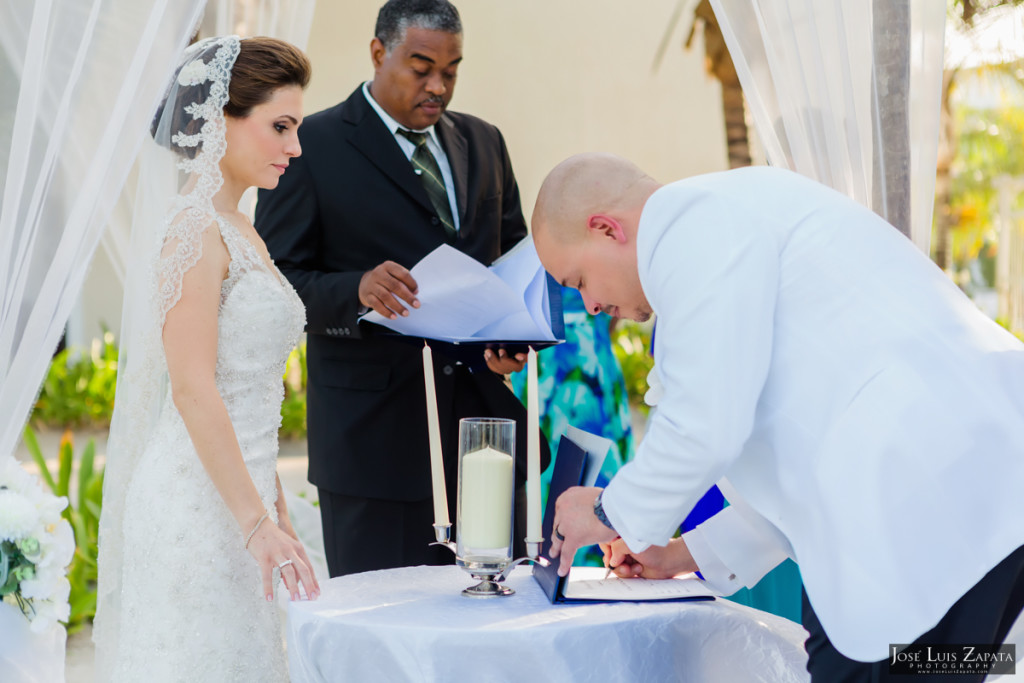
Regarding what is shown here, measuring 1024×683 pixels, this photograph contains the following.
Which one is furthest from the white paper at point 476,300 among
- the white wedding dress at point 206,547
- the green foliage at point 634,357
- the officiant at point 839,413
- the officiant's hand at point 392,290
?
the green foliage at point 634,357

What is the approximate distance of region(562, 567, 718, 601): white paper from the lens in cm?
191

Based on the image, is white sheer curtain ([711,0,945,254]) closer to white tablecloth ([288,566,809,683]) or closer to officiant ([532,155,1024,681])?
officiant ([532,155,1024,681])

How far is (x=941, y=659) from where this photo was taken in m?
1.53

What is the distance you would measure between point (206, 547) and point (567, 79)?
9.88 m

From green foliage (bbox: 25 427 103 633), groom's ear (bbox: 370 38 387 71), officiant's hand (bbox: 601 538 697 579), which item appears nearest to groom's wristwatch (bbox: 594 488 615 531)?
officiant's hand (bbox: 601 538 697 579)

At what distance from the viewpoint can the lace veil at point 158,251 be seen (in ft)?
7.02

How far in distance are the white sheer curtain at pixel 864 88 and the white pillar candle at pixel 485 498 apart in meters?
Result: 1.38

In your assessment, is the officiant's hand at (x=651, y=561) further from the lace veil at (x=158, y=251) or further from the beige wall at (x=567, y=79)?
the beige wall at (x=567, y=79)

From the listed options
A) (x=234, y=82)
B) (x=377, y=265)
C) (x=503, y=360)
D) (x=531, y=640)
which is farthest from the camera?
(x=377, y=265)

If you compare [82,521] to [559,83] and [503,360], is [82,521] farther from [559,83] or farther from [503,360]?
[559,83]

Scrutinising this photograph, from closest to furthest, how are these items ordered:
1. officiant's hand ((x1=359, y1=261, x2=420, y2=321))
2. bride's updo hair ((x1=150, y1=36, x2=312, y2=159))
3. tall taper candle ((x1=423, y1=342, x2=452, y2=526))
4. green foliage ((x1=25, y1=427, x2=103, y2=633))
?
1. tall taper candle ((x1=423, y1=342, x2=452, y2=526))
2. bride's updo hair ((x1=150, y1=36, x2=312, y2=159))
3. officiant's hand ((x1=359, y1=261, x2=420, y2=321))
4. green foliage ((x1=25, y1=427, x2=103, y2=633))

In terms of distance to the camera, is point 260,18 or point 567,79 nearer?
point 260,18

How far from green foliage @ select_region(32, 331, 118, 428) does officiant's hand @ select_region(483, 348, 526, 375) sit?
7.59 m

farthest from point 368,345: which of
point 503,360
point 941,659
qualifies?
point 941,659
